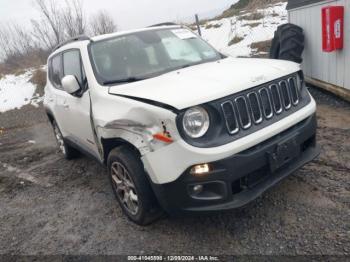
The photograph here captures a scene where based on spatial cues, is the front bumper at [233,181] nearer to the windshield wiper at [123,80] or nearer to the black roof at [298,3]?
the windshield wiper at [123,80]

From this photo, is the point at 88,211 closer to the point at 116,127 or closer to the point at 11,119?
the point at 116,127

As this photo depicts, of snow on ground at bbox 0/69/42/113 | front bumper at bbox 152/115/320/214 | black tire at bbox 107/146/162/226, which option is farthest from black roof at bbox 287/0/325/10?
snow on ground at bbox 0/69/42/113

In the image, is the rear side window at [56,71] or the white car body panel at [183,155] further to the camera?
the rear side window at [56,71]

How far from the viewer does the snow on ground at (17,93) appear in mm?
12773

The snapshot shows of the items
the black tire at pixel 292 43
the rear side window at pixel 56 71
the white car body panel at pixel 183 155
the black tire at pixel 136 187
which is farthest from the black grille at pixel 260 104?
the black tire at pixel 292 43

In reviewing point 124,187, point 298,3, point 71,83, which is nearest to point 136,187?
point 124,187

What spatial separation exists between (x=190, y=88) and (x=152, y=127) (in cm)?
44

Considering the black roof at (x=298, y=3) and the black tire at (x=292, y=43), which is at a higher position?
the black roof at (x=298, y=3)

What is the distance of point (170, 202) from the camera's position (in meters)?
2.83

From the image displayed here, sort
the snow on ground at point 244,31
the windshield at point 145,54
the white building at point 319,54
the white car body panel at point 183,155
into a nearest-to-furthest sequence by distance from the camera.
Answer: the white car body panel at point 183,155 < the windshield at point 145,54 < the white building at point 319,54 < the snow on ground at point 244,31

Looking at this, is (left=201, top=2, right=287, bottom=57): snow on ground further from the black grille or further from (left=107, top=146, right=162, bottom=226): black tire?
(left=107, top=146, right=162, bottom=226): black tire

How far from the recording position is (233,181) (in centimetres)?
275

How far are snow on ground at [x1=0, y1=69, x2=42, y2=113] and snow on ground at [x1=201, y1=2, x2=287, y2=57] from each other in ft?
22.7

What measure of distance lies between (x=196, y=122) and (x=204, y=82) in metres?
0.43
